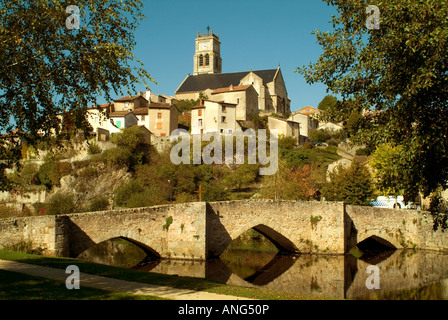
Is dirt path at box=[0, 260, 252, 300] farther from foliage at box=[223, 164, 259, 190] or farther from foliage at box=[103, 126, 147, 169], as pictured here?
foliage at box=[103, 126, 147, 169]

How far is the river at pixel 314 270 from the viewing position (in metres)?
18.0

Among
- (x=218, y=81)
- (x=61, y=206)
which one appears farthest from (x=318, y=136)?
(x=61, y=206)

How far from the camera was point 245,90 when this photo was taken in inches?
2586

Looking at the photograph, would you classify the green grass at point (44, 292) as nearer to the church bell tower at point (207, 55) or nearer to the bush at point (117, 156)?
the bush at point (117, 156)

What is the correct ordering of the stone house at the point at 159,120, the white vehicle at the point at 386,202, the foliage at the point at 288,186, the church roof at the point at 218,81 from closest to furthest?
the foliage at the point at 288,186, the white vehicle at the point at 386,202, the stone house at the point at 159,120, the church roof at the point at 218,81

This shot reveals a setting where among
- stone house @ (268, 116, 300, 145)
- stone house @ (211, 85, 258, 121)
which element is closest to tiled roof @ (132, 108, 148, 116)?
stone house @ (211, 85, 258, 121)

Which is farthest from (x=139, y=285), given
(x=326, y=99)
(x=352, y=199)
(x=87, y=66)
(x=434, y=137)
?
(x=326, y=99)

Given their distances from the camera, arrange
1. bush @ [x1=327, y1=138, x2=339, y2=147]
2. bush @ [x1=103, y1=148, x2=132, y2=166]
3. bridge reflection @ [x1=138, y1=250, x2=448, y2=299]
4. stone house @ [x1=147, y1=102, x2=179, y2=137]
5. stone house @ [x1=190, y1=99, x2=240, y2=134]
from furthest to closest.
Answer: bush @ [x1=327, y1=138, x2=339, y2=147] → stone house @ [x1=190, y1=99, x2=240, y2=134] → stone house @ [x1=147, y1=102, x2=179, y2=137] → bush @ [x1=103, y1=148, x2=132, y2=166] → bridge reflection @ [x1=138, y1=250, x2=448, y2=299]

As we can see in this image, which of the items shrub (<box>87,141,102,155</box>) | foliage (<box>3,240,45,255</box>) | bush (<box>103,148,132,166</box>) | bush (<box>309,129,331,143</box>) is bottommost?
foliage (<box>3,240,45,255</box>)

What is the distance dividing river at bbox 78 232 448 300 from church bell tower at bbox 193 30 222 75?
242 feet

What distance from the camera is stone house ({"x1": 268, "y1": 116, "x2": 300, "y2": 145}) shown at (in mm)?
60941

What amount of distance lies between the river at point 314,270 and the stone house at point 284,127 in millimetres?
33151

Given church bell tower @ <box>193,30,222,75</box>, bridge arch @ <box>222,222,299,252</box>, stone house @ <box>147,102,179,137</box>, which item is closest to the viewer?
bridge arch @ <box>222,222,299,252</box>

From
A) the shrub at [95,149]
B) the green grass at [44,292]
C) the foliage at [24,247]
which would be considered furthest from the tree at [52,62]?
the shrub at [95,149]
